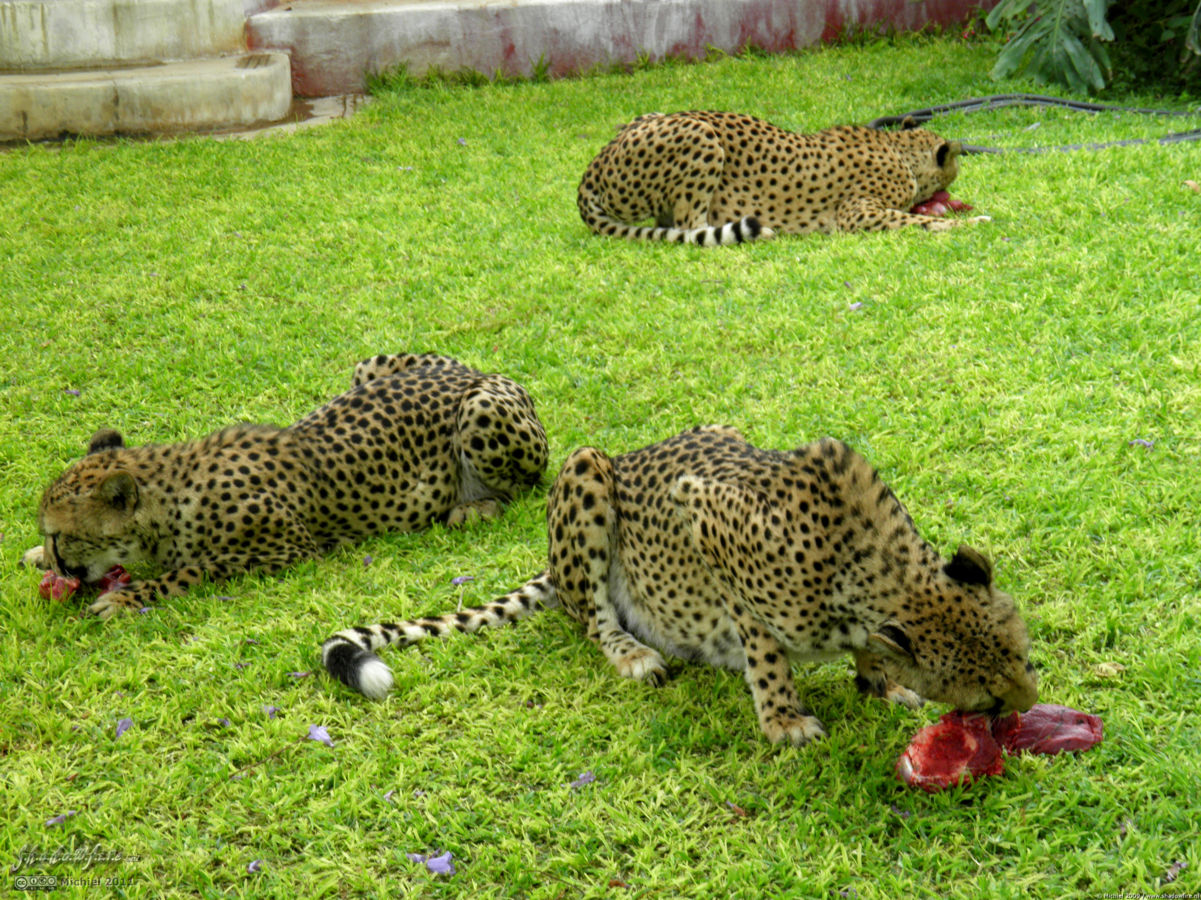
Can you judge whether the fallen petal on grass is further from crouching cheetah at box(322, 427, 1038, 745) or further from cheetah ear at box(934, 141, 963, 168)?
cheetah ear at box(934, 141, 963, 168)

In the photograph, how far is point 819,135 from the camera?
29.0 ft

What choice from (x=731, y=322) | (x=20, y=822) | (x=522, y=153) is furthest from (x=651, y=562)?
(x=522, y=153)

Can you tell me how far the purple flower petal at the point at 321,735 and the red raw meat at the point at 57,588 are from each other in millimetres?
1627

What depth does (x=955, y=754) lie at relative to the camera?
334cm

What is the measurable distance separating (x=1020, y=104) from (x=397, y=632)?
8.59 meters

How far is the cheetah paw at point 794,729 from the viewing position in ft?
12.0

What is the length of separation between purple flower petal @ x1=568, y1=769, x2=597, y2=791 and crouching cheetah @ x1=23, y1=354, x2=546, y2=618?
196 centimetres

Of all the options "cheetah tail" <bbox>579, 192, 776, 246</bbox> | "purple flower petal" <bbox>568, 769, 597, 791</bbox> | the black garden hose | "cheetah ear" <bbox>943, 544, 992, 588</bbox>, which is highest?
the black garden hose

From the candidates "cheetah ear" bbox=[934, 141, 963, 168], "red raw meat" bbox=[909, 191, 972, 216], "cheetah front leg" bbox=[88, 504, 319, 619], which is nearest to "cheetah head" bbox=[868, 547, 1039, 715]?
"cheetah front leg" bbox=[88, 504, 319, 619]

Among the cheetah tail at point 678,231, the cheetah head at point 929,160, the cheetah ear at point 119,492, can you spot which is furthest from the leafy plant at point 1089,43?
the cheetah ear at point 119,492

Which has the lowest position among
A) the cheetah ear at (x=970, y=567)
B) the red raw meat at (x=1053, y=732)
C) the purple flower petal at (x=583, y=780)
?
the purple flower petal at (x=583, y=780)

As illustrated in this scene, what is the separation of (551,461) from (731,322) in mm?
1669

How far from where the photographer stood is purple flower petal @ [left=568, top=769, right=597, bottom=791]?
362 cm

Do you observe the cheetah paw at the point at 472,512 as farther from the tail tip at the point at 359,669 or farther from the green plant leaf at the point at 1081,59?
the green plant leaf at the point at 1081,59
